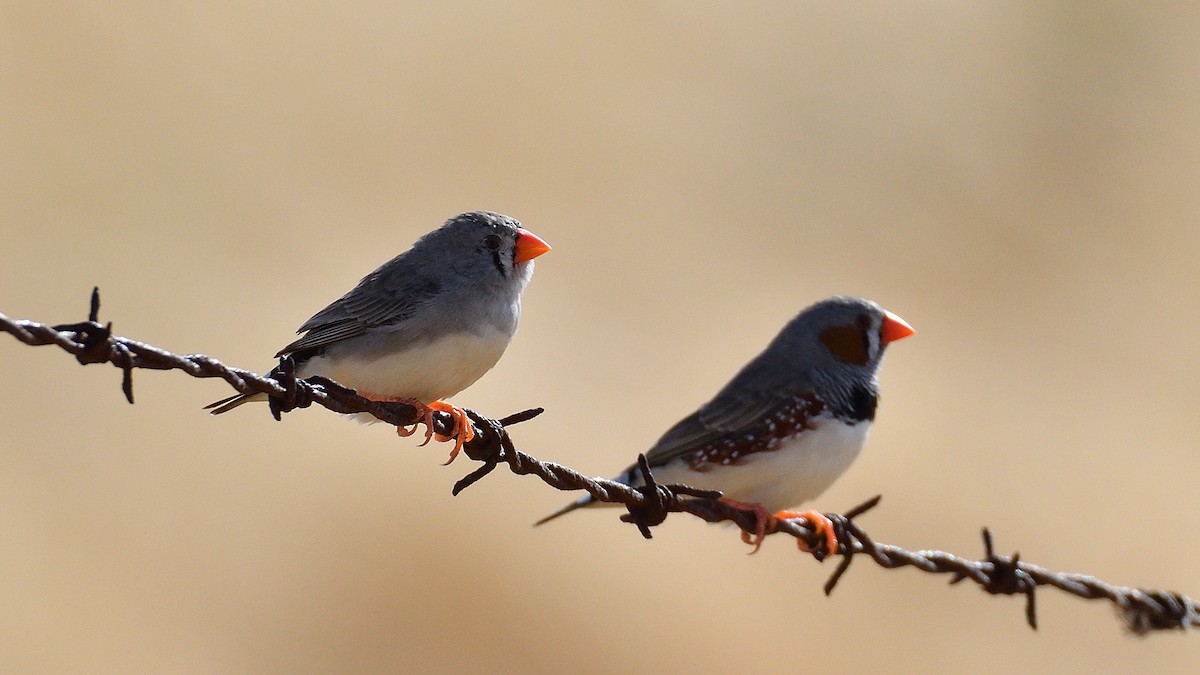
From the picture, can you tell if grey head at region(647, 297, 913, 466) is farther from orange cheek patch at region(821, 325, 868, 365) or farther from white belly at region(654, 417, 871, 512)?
white belly at region(654, 417, 871, 512)

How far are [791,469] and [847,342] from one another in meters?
0.94

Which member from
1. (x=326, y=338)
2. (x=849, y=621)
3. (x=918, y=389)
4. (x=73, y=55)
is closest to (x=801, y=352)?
(x=326, y=338)

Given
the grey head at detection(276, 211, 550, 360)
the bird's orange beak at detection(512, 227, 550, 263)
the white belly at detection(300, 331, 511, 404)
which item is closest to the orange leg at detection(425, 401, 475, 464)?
the white belly at detection(300, 331, 511, 404)

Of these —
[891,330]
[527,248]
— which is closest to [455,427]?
[527,248]

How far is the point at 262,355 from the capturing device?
16.0m

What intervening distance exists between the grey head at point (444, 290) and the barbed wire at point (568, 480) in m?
0.66

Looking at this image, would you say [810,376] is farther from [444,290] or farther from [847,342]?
[444,290]

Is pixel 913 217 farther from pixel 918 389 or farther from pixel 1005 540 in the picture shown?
pixel 1005 540

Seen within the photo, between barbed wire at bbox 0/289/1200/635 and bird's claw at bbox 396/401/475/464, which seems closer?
barbed wire at bbox 0/289/1200/635

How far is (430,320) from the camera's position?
185 inches

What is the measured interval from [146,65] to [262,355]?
887 centimetres

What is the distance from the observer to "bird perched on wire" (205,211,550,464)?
4605 mm

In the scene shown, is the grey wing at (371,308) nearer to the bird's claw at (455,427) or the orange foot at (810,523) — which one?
the bird's claw at (455,427)

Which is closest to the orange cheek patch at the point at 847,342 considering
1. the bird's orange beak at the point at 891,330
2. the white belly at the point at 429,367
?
the bird's orange beak at the point at 891,330
